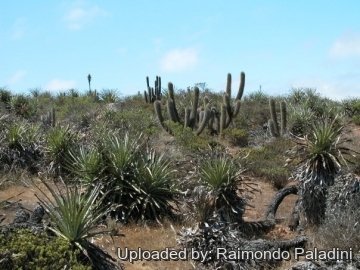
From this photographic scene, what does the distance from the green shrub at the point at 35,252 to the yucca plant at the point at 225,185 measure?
502 centimetres

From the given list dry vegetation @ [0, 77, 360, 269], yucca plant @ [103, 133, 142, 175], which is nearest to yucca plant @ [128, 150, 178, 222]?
dry vegetation @ [0, 77, 360, 269]

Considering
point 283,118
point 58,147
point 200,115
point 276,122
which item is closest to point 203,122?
point 200,115

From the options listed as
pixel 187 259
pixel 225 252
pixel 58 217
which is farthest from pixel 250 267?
pixel 58 217

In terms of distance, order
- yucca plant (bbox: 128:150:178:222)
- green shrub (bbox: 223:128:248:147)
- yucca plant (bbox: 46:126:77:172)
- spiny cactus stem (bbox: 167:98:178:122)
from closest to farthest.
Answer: yucca plant (bbox: 128:150:178:222) → yucca plant (bbox: 46:126:77:172) → spiny cactus stem (bbox: 167:98:178:122) → green shrub (bbox: 223:128:248:147)

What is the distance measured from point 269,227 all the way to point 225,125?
39.7 feet

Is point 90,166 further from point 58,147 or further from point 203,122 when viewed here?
point 203,122

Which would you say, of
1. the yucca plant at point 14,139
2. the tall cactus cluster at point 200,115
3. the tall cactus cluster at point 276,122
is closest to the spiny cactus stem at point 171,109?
the tall cactus cluster at point 200,115

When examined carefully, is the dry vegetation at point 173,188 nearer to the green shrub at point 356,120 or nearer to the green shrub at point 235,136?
the green shrub at point 235,136

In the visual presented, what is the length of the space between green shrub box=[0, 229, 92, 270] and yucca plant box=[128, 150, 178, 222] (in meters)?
5.55

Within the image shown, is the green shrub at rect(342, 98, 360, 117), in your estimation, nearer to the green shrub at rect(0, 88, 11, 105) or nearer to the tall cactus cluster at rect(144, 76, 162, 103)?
the tall cactus cluster at rect(144, 76, 162, 103)

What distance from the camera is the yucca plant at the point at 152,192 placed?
43.0 ft

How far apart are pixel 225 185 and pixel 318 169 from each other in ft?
6.92

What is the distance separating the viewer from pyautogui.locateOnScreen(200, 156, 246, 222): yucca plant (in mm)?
12086

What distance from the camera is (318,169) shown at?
494 inches
